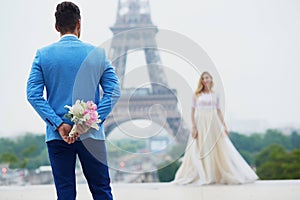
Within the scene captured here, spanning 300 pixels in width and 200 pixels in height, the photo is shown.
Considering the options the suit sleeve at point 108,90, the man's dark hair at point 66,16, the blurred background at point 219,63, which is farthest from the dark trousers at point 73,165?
the blurred background at point 219,63

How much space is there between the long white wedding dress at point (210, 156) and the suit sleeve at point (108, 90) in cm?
261

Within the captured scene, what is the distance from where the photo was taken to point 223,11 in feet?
26.9

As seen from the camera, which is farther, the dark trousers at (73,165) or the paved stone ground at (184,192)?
the paved stone ground at (184,192)

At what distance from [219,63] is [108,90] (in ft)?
21.9

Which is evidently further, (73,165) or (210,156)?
(210,156)

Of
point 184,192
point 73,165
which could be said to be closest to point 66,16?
point 73,165

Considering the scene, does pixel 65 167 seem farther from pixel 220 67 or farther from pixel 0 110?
pixel 220 67

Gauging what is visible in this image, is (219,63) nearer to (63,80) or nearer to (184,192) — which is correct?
(184,192)

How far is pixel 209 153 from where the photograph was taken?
4379mm

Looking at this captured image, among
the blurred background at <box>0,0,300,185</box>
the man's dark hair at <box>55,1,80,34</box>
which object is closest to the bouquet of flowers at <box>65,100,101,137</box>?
the man's dark hair at <box>55,1,80,34</box>

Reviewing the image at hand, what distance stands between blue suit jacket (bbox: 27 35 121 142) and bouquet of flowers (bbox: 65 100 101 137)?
38 millimetres

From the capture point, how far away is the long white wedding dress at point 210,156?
4371mm

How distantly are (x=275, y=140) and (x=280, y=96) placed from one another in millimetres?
813

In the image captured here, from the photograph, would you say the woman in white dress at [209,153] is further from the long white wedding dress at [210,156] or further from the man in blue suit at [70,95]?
the man in blue suit at [70,95]
